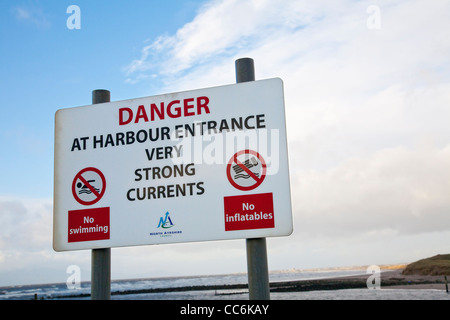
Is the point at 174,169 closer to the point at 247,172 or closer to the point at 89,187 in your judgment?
the point at 247,172

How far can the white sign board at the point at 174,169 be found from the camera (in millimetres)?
5062

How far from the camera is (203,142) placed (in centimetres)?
534

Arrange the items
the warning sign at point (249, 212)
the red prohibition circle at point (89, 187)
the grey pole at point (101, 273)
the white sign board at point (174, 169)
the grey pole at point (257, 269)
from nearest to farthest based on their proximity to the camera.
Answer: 1. the grey pole at point (257, 269)
2. the warning sign at point (249, 212)
3. the white sign board at point (174, 169)
4. the grey pole at point (101, 273)
5. the red prohibition circle at point (89, 187)

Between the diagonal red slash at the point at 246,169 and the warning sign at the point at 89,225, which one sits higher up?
the diagonal red slash at the point at 246,169

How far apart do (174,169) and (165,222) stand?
2.24 feet

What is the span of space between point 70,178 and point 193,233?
1.99m

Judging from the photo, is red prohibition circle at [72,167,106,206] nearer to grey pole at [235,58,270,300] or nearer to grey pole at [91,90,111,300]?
grey pole at [91,90,111,300]

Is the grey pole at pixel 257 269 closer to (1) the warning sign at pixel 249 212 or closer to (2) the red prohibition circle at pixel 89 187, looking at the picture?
(1) the warning sign at pixel 249 212

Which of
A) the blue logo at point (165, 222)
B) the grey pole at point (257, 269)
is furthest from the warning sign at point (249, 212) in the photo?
the blue logo at point (165, 222)

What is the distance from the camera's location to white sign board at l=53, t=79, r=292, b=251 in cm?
506

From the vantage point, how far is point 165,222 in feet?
17.3

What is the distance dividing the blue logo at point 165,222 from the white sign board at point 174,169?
13 mm

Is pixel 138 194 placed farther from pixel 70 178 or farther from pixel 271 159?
pixel 271 159
